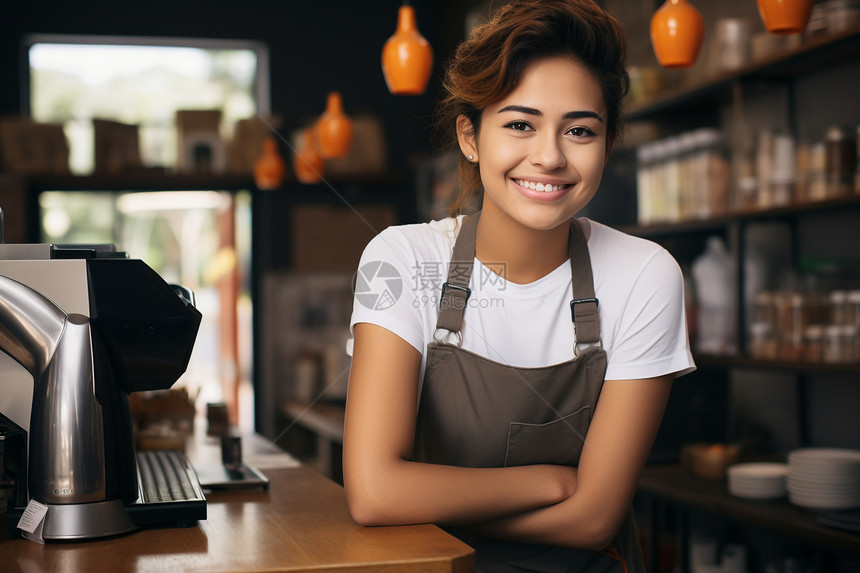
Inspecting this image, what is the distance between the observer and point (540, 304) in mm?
1426

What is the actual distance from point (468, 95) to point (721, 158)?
1.91 metres

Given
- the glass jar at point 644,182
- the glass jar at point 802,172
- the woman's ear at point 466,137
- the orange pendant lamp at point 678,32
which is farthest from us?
the glass jar at point 644,182

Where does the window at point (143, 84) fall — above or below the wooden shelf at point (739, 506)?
above

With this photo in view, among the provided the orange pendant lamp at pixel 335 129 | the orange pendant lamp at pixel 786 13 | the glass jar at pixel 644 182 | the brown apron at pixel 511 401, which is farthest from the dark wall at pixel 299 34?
the brown apron at pixel 511 401

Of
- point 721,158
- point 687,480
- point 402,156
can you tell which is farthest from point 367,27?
point 687,480

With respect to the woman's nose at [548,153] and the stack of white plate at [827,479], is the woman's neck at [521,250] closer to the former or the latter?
the woman's nose at [548,153]

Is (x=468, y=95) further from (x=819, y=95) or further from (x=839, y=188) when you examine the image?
(x=819, y=95)

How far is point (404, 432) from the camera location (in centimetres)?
126

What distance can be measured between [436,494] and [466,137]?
62 centimetres

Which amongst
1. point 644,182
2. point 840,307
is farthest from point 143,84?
point 840,307

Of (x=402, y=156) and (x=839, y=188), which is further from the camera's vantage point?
(x=402, y=156)

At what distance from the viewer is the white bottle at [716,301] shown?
308cm

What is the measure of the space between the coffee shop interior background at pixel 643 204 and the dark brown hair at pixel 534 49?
26 centimetres

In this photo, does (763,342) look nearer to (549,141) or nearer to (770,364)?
(770,364)
